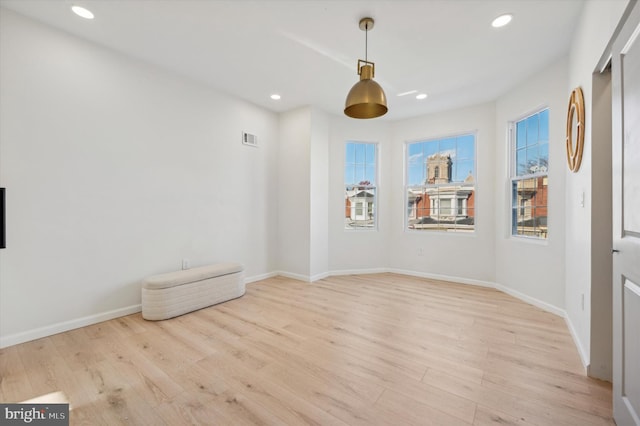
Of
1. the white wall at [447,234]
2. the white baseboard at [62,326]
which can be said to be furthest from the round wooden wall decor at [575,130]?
the white baseboard at [62,326]

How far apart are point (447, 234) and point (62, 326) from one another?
5.20 metres

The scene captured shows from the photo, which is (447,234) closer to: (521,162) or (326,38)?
(521,162)

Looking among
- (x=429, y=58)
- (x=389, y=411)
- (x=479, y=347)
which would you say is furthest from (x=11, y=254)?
(x=429, y=58)

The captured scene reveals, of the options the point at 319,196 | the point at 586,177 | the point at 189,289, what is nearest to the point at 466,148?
the point at 319,196

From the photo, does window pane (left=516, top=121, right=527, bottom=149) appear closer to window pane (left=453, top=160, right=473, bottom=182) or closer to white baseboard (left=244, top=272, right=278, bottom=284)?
window pane (left=453, top=160, right=473, bottom=182)

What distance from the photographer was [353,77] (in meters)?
3.59

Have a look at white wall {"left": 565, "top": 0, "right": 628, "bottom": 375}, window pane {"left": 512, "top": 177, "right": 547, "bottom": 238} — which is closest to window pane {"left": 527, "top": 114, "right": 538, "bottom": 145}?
window pane {"left": 512, "top": 177, "right": 547, "bottom": 238}

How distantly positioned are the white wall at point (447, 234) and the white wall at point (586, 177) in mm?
1615

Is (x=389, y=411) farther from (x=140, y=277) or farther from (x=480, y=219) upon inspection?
(x=480, y=219)

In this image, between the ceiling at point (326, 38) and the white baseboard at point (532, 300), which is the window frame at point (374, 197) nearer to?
the ceiling at point (326, 38)

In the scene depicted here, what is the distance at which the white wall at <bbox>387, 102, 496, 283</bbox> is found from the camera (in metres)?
4.43

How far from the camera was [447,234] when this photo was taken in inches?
189

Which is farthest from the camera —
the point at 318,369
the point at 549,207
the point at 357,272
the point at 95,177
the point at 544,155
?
the point at 357,272

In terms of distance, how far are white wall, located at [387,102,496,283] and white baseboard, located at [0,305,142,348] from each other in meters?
4.24
